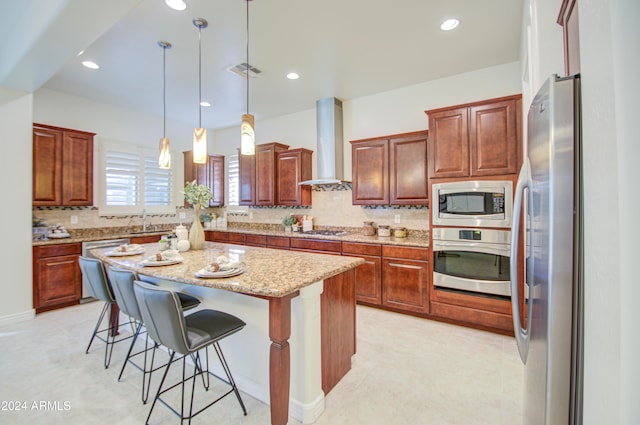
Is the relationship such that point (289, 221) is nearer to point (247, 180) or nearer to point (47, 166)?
point (247, 180)

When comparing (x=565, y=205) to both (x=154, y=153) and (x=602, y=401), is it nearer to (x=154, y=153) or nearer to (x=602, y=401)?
(x=602, y=401)

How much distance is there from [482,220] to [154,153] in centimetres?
537

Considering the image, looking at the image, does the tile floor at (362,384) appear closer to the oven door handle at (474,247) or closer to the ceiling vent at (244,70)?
the oven door handle at (474,247)

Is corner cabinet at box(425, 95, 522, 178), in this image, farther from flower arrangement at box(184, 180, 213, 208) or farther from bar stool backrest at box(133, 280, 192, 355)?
bar stool backrest at box(133, 280, 192, 355)

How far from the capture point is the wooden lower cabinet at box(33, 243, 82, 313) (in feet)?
11.9

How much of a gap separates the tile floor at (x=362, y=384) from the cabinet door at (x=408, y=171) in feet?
5.20

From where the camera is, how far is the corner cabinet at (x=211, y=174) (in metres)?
5.86

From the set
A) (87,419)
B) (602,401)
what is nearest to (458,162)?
(602,401)

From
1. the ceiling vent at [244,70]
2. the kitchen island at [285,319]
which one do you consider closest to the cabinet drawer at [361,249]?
the kitchen island at [285,319]

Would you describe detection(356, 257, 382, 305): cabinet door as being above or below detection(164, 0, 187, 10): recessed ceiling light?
below

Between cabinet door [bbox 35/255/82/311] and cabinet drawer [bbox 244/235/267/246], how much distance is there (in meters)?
2.30

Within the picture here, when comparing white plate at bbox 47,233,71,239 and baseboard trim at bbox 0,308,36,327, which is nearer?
baseboard trim at bbox 0,308,36,327

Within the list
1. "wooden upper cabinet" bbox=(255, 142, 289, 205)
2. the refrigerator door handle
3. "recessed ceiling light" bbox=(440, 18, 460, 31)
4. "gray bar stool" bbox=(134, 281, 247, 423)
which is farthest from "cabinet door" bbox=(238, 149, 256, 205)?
the refrigerator door handle

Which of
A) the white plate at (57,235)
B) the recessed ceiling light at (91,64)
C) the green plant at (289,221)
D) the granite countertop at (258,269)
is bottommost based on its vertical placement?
the granite countertop at (258,269)
